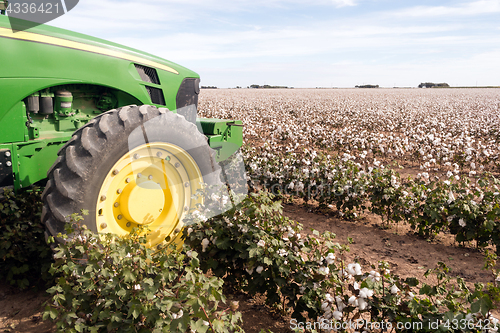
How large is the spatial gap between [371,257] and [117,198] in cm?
306

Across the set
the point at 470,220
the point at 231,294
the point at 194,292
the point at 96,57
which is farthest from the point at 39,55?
the point at 470,220

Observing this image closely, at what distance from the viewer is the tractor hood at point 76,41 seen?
2.71 metres

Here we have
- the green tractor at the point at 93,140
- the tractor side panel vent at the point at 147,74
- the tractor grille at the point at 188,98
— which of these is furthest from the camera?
the tractor grille at the point at 188,98

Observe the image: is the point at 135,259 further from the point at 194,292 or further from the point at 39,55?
the point at 39,55

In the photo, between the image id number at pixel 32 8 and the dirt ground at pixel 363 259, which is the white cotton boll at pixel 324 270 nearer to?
the dirt ground at pixel 363 259

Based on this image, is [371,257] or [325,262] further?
[371,257]

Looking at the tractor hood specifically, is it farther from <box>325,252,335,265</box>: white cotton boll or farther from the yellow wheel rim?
<box>325,252,335,265</box>: white cotton boll

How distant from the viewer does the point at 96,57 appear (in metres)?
3.19

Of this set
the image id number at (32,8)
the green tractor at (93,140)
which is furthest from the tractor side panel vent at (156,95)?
the image id number at (32,8)

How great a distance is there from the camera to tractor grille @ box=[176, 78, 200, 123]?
4.41 m

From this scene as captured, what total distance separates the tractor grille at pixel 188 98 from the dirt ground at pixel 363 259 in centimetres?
228

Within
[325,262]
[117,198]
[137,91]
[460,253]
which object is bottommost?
[460,253]
